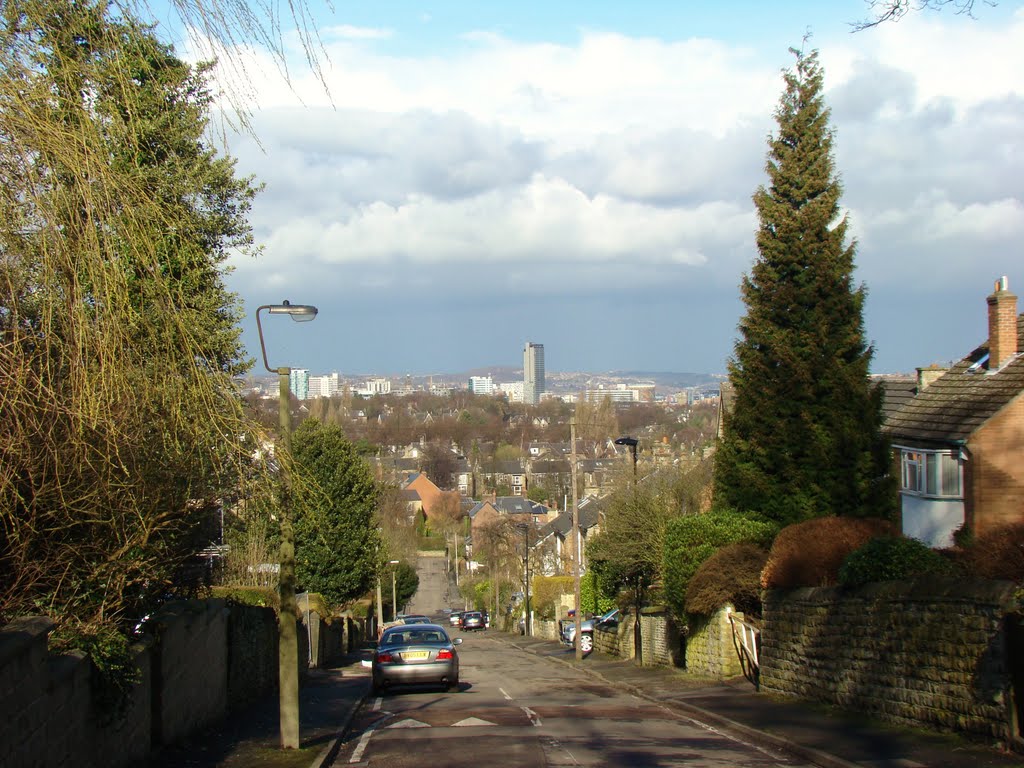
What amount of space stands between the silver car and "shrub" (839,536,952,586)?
8732 mm

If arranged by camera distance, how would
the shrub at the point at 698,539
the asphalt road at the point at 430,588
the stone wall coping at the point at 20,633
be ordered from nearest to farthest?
1. the stone wall coping at the point at 20,633
2. the shrub at the point at 698,539
3. the asphalt road at the point at 430,588

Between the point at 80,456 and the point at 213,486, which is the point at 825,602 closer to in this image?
the point at 213,486

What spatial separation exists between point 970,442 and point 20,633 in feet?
76.1

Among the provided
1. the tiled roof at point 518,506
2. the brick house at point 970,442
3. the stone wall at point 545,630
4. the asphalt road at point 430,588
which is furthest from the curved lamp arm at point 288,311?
the tiled roof at point 518,506

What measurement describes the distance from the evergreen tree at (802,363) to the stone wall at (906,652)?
7.70m

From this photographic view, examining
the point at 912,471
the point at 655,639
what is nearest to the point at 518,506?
the point at 655,639

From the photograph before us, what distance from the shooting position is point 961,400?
88.3 ft

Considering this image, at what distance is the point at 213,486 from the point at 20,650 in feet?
7.83

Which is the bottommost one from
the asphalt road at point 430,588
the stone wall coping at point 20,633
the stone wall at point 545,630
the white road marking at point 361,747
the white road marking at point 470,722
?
the asphalt road at point 430,588

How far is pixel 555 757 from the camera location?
37.5 feet

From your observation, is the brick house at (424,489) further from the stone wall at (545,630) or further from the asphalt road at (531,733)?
the asphalt road at (531,733)

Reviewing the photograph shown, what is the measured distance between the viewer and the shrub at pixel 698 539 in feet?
72.2

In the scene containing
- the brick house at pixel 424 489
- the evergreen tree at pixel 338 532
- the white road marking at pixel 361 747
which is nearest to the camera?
the white road marking at pixel 361 747

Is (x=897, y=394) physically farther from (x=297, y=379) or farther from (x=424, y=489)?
(x=424, y=489)
